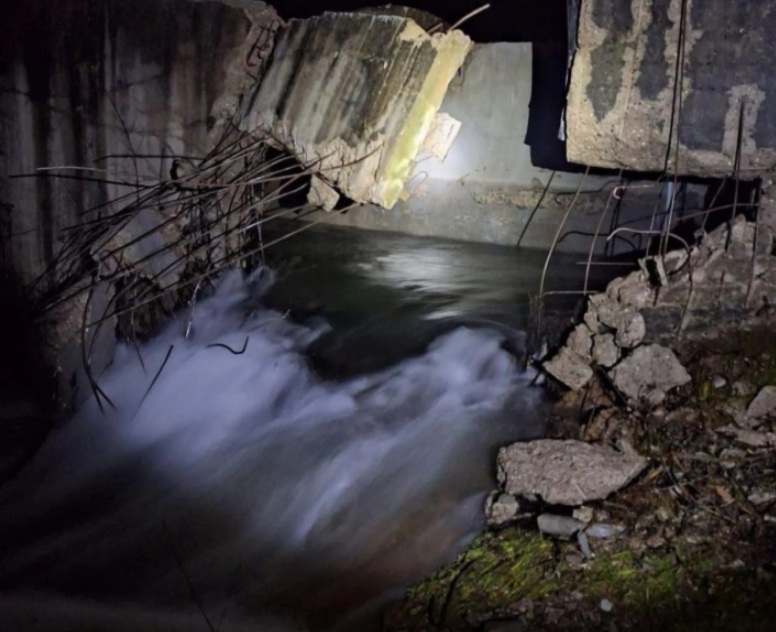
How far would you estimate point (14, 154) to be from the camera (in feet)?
18.1

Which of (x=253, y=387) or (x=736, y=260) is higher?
(x=736, y=260)

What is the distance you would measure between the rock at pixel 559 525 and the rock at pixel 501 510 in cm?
21

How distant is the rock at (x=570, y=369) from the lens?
4.52 metres

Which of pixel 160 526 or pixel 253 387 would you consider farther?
pixel 253 387

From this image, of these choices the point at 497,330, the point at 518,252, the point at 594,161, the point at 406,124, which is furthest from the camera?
the point at 518,252

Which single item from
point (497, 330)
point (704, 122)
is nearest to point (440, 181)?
point (497, 330)

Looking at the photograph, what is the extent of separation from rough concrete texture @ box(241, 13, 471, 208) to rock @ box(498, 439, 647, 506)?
220cm

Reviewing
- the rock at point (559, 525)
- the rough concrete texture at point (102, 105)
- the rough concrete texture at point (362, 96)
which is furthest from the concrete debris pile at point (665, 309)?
the rough concrete texture at point (102, 105)

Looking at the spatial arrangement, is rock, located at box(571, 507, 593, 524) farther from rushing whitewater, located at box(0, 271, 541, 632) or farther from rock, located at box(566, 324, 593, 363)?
rock, located at box(566, 324, 593, 363)

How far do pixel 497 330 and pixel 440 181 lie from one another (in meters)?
2.78

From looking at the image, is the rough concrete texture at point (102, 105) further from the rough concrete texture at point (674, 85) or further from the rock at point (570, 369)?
the rock at point (570, 369)

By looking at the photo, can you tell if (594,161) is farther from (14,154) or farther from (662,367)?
(14,154)

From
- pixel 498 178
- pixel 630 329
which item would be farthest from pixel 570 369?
pixel 498 178

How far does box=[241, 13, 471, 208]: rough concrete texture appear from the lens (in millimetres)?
5289
